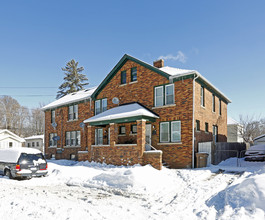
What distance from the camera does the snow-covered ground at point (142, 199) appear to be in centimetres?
650

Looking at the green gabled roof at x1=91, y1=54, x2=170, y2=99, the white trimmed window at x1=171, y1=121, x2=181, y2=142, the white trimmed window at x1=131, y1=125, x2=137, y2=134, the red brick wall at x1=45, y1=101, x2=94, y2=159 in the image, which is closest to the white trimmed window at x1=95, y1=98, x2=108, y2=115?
the red brick wall at x1=45, y1=101, x2=94, y2=159

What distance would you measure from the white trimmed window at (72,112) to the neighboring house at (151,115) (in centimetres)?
167

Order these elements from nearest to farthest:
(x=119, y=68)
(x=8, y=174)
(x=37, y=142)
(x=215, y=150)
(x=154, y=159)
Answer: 1. (x=8, y=174)
2. (x=154, y=159)
3. (x=215, y=150)
4. (x=119, y=68)
5. (x=37, y=142)

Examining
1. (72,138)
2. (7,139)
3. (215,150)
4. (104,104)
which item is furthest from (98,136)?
(7,139)

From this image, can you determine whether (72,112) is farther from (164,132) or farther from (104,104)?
(164,132)

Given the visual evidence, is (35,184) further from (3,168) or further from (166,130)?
(166,130)

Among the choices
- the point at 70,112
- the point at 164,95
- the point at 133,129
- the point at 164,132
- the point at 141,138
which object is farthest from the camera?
the point at 70,112

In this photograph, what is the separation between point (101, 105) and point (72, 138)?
5846 millimetres

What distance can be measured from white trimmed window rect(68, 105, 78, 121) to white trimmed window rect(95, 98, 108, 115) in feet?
11.5

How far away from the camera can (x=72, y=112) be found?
26.3 meters

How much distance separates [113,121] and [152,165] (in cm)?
473

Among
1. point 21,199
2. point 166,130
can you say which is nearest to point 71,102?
point 166,130

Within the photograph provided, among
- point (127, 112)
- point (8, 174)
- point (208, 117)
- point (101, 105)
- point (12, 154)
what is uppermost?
point (101, 105)

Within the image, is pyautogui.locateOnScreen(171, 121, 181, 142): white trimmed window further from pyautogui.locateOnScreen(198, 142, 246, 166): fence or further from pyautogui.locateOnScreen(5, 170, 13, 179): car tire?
pyautogui.locateOnScreen(5, 170, 13, 179): car tire
